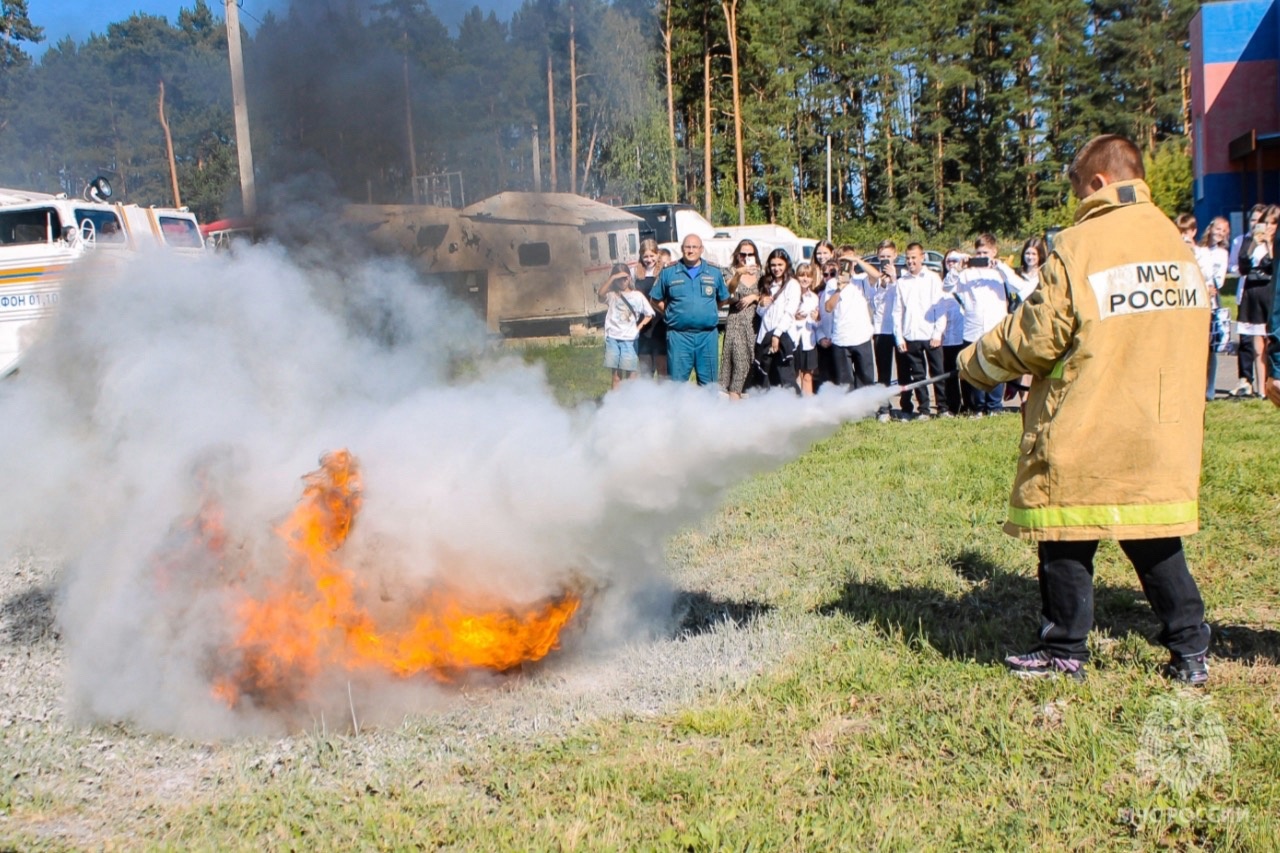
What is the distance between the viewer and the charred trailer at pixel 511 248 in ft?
29.8

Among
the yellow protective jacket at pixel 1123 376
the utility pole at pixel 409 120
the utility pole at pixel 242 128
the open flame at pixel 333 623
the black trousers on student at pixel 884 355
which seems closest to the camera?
the yellow protective jacket at pixel 1123 376

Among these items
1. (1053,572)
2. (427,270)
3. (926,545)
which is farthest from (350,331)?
(1053,572)

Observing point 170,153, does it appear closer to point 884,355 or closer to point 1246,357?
point 884,355

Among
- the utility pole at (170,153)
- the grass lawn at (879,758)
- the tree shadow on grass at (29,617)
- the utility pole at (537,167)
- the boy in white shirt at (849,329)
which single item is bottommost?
the grass lawn at (879,758)

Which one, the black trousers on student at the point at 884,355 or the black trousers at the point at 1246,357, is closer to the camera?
the black trousers at the point at 1246,357

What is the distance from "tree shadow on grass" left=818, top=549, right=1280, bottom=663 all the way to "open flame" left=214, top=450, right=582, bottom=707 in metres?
1.90

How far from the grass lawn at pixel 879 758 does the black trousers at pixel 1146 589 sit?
0.67 feet

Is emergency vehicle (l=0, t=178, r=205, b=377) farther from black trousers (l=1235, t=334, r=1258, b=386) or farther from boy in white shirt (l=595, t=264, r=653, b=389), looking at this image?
black trousers (l=1235, t=334, r=1258, b=386)

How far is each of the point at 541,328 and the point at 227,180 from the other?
4662 mm

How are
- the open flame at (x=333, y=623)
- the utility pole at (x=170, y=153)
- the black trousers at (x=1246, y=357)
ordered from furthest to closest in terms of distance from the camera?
1. the utility pole at (x=170, y=153)
2. the black trousers at (x=1246, y=357)
3. the open flame at (x=333, y=623)

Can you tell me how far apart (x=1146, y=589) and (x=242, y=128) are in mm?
7968

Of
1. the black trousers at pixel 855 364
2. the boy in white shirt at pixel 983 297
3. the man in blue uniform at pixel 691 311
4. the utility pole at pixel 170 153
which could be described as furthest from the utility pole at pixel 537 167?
the utility pole at pixel 170 153

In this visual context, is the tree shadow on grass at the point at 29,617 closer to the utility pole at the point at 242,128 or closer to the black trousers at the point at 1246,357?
the utility pole at the point at 242,128

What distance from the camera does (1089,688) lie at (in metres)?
4.13
